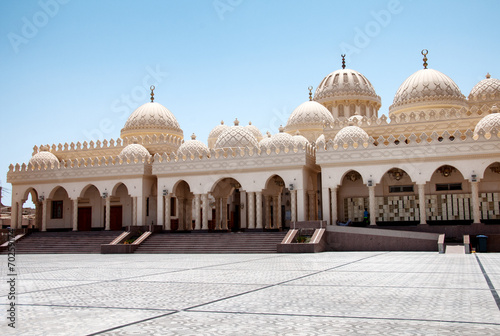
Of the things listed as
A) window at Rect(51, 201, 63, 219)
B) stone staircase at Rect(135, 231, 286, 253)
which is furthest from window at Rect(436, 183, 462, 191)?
window at Rect(51, 201, 63, 219)

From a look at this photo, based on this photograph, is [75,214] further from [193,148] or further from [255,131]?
[255,131]

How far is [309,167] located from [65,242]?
13078 mm

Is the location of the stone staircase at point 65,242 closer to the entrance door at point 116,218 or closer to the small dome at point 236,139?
the entrance door at point 116,218

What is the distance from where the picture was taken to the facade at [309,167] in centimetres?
2462

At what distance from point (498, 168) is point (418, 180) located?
3.85 meters

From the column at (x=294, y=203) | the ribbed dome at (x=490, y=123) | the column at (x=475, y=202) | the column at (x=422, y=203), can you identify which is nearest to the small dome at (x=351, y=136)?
the column at (x=294, y=203)

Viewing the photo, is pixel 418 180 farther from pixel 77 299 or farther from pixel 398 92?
pixel 77 299

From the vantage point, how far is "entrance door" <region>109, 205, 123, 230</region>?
32.1 m

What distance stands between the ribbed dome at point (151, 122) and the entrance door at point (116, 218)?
17.4ft

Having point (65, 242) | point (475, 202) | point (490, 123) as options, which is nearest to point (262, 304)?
point (475, 202)

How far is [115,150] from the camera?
3362 centimetres

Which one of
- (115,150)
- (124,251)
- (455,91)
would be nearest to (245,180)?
(124,251)

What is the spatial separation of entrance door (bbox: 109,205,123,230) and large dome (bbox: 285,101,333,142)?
11720 millimetres

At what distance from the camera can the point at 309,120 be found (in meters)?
32.8
